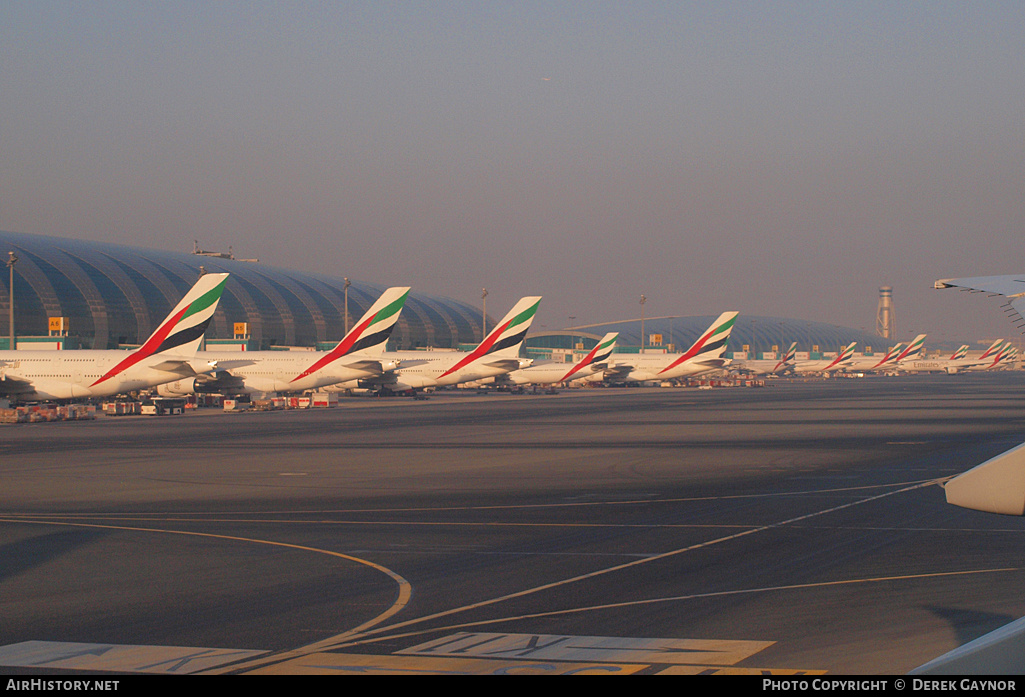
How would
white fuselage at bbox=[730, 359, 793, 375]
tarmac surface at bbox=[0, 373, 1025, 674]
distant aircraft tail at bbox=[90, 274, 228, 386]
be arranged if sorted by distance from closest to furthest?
tarmac surface at bbox=[0, 373, 1025, 674], distant aircraft tail at bbox=[90, 274, 228, 386], white fuselage at bbox=[730, 359, 793, 375]

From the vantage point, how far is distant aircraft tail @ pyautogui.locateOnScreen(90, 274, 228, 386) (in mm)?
59875

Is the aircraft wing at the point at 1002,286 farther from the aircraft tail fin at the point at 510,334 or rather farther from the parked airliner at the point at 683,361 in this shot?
the parked airliner at the point at 683,361

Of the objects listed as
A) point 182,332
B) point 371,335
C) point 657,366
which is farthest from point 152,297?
point 657,366

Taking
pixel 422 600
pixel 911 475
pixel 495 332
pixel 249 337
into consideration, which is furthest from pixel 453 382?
pixel 422 600

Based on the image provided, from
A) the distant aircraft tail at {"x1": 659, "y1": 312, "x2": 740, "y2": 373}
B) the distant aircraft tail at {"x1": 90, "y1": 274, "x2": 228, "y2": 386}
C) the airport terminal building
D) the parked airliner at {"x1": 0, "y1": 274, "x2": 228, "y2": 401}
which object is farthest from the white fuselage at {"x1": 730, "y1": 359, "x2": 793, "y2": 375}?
the parked airliner at {"x1": 0, "y1": 274, "x2": 228, "y2": 401}

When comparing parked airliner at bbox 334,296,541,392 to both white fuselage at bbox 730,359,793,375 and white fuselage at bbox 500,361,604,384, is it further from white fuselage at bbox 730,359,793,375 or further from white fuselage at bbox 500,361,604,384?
white fuselage at bbox 730,359,793,375

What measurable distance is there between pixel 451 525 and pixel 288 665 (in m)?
9.33

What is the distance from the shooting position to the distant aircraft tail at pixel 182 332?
196 feet

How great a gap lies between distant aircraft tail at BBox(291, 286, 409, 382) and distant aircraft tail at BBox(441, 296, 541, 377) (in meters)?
13.0

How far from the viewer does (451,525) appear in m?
18.8

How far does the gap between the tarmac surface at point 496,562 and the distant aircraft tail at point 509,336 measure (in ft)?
160

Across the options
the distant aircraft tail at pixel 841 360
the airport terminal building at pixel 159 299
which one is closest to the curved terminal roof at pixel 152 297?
the airport terminal building at pixel 159 299

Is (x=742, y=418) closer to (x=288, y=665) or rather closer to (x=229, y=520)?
(x=229, y=520)
